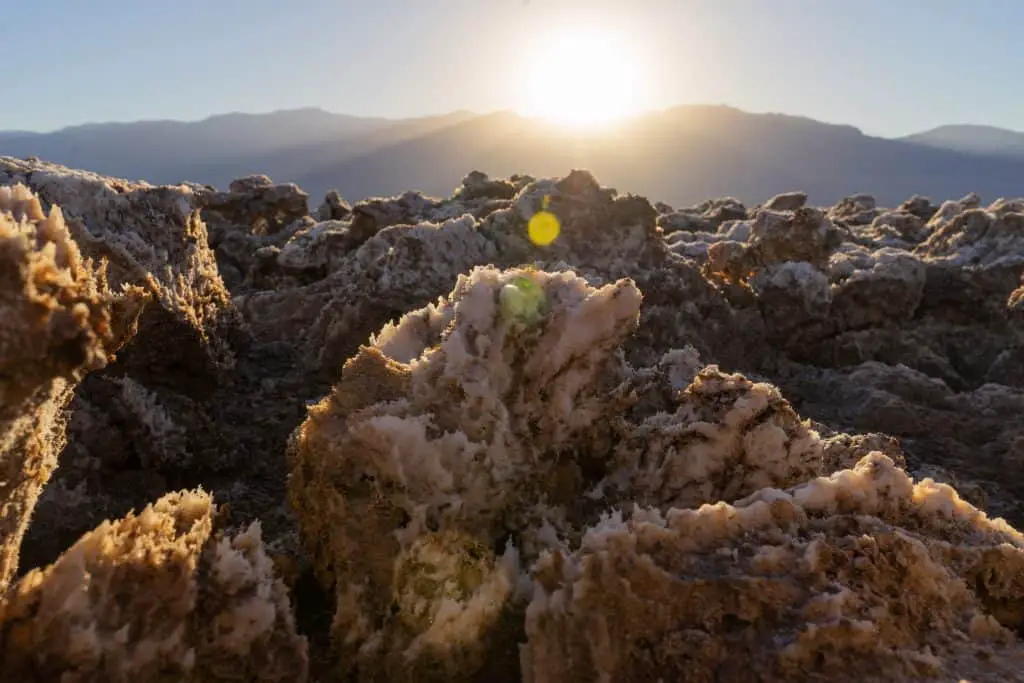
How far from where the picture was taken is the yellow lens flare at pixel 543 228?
7.49 meters

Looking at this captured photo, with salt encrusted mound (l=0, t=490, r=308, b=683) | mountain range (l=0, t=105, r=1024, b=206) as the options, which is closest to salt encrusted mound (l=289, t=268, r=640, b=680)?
salt encrusted mound (l=0, t=490, r=308, b=683)

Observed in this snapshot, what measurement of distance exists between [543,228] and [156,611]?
5863mm

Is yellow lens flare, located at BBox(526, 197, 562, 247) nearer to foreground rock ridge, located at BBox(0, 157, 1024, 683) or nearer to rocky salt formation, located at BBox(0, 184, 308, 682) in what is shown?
foreground rock ridge, located at BBox(0, 157, 1024, 683)

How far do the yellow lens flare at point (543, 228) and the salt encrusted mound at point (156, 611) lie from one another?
17.4 feet

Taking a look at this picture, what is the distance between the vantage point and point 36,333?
6.05 feet

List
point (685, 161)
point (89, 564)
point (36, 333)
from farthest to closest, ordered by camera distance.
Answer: point (685, 161), point (89, 564), point (36, 333)

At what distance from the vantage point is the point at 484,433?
120 inches

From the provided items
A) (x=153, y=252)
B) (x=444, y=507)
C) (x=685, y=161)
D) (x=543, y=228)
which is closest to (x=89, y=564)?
(x=444, y=507)

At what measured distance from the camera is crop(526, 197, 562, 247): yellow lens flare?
749 cm

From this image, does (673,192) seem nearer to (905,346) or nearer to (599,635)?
(905,346)

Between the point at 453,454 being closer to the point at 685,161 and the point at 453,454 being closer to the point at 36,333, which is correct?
the point at 36,333

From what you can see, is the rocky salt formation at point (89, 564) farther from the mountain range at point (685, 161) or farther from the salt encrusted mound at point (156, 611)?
the mountain range at point (685, 161)

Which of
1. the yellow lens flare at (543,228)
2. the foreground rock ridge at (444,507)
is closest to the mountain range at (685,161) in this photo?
the yellow lens flare at (543,228)

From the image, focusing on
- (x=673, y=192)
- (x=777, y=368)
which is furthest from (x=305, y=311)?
(x=673, y=192)
